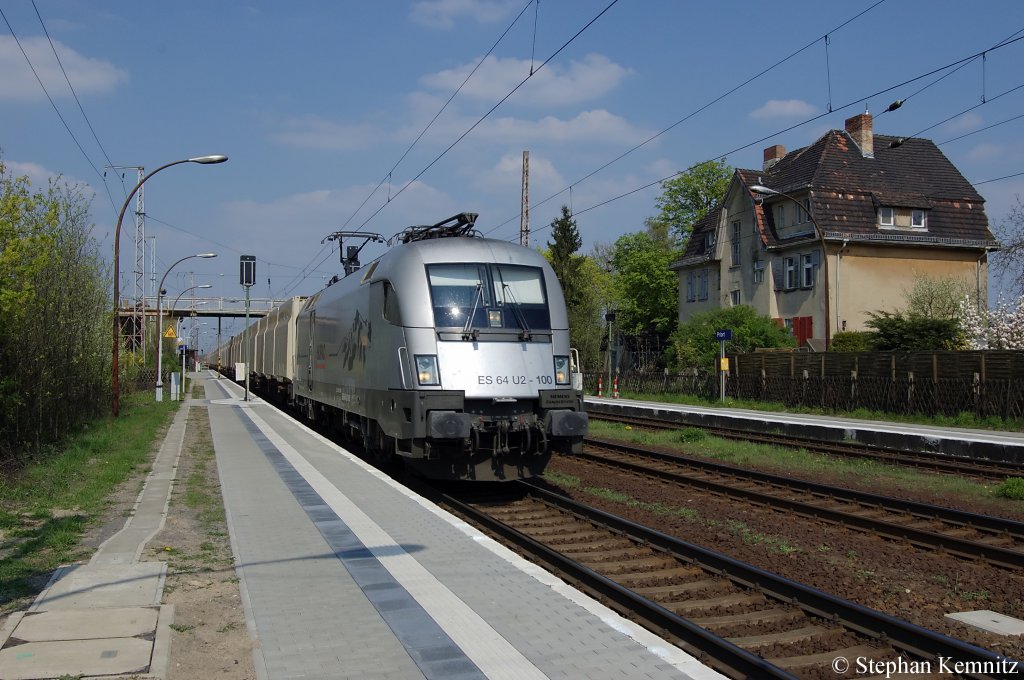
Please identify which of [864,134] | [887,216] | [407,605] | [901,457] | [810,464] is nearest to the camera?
[407,605]

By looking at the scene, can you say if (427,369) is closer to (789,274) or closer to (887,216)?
(789,274)

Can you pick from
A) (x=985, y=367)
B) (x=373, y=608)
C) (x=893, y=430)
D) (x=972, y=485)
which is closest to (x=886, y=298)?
(x=985, y=367)

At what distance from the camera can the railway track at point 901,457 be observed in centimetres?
1462

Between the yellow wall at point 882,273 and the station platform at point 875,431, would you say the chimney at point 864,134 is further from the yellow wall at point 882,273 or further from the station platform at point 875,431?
the station platform at point 875,431

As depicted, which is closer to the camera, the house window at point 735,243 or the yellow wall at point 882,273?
the yellow wall at point 882,273

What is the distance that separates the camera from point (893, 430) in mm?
20500

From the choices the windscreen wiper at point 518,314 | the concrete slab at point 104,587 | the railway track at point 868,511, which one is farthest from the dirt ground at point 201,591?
the railway track at point 868,511

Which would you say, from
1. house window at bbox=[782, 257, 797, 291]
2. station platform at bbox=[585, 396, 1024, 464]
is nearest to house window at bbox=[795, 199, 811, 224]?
house window at bbox=[782, 257, 797, 291]

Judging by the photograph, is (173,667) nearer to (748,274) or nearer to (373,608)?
(373,608)

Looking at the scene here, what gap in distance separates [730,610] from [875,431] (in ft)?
46.9

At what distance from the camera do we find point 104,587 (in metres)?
6.57

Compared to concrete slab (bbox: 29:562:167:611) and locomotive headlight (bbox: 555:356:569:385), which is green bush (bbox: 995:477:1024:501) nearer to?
locomotive headlight (bbox: 555:356:569:385)

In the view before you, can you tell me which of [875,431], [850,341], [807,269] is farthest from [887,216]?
[875,431]

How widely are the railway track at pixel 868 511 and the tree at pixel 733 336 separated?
21.0m
